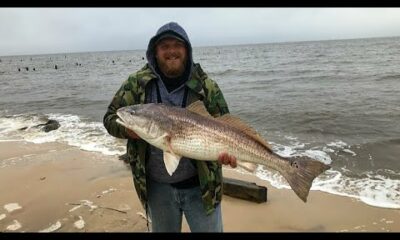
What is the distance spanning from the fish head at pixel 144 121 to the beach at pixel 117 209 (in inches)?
116

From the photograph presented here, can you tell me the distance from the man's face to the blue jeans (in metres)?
1.09

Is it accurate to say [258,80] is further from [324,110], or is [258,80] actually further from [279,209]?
[279,209]

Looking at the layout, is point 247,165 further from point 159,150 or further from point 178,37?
point 178,37

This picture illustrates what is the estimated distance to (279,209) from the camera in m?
6.97

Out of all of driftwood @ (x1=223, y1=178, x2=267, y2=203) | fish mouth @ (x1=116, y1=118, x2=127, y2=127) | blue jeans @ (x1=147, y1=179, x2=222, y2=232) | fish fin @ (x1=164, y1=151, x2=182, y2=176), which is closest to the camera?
fish fin @ (x1=164, y1=151, x2=182, y2=176)

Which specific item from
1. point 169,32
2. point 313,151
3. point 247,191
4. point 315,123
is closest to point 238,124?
point 169,32

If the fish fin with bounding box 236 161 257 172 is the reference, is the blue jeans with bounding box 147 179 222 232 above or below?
below

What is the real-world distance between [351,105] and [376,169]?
878 centimetres

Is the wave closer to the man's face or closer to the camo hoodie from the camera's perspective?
the camo hoodie

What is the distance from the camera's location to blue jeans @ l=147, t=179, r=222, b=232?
3.72 metres

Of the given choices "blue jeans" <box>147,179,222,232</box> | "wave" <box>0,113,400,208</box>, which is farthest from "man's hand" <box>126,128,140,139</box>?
"wave" <box>0,113,400,208</box>

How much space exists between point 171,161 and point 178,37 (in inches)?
44.5

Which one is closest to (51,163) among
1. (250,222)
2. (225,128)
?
(250,222)

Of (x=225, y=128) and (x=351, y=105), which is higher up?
(x=225, y=128)
